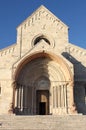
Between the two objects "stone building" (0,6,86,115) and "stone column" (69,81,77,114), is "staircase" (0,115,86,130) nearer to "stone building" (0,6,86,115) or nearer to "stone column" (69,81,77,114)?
"stone column" (69,81,77,114)

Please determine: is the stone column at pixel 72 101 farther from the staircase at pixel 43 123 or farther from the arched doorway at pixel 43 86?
the staircase at pixel 43 123

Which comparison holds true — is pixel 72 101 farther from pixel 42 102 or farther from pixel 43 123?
pixel 43 123

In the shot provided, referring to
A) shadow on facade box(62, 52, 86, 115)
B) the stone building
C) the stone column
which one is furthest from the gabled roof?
the stone column

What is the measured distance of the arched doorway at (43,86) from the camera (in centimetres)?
2186

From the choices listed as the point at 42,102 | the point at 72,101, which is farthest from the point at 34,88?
the point at 72,101

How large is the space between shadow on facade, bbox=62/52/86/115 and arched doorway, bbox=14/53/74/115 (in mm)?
1308

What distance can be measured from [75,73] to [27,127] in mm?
8665

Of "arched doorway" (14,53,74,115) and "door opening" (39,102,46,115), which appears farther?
"door opening" (39,102,46,115)

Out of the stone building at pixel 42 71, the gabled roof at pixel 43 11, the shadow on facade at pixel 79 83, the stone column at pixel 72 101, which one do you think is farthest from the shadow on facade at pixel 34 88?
the gabled roof at pixel 43 11

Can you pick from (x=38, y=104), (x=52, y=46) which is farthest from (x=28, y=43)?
(x=38, y=104)

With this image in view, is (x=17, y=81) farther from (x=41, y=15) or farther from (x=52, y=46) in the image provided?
(x=41, y=15)

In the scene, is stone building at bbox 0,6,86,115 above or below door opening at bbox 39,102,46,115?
above

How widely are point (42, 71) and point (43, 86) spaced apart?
1.43m

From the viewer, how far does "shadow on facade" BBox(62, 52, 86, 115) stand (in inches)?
889
